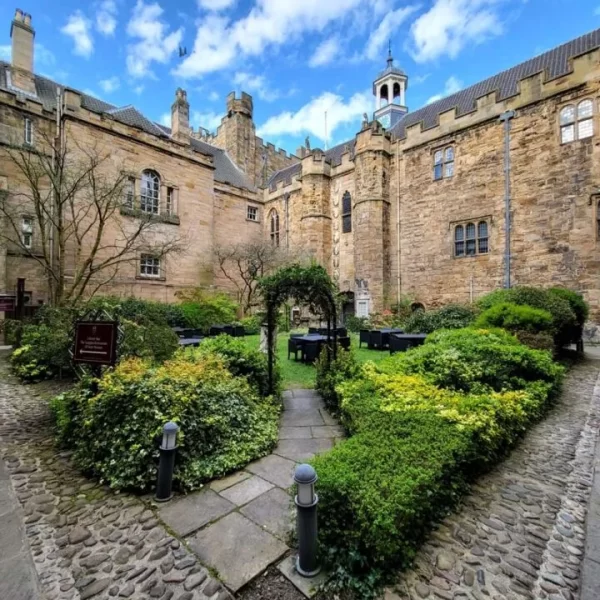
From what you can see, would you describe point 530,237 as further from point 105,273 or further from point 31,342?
point 105,273

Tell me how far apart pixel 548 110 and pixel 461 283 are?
7.76m

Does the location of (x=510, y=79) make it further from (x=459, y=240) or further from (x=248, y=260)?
(x=248, y=260)

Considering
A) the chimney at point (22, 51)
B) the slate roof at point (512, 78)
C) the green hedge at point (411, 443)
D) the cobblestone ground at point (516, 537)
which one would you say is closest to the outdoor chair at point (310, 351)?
the green hedge at point (411, 443)

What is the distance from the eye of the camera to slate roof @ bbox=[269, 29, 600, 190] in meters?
13.8

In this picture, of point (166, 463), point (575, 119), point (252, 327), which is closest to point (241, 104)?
point (252, 327)

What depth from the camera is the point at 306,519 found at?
74.0 inches

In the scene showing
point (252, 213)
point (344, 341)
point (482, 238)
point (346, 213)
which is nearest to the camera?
point (344, 341)

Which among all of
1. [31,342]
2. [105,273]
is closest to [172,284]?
[105,273]

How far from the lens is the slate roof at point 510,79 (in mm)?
13758

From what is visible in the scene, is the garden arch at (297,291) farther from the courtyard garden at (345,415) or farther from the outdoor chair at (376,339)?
the outdoor chair at (376,339)

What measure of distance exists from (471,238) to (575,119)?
561 cm

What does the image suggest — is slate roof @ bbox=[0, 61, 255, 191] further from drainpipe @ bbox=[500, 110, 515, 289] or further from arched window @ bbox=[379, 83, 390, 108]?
drainpipe @ bbox=[500, 110, 515, 289]

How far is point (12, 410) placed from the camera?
192 inches

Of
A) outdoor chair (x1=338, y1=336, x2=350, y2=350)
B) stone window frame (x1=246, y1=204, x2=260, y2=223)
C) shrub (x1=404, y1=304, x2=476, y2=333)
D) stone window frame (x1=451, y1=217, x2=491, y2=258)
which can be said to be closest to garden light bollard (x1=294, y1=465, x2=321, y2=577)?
outdoor chair (x1=338, y1=336, x2=350, y2=350)
